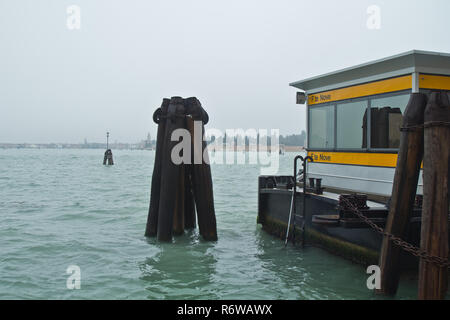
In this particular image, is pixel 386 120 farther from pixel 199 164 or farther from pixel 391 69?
pixel 199 164

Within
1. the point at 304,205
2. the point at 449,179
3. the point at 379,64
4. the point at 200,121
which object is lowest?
the point at 304,205

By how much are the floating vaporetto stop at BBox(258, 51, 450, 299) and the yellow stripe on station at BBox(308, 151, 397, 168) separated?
0.02 meters

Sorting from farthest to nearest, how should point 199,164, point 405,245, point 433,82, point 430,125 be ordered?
point 199,164 → point 433,82 → point 405,245 → point 430,125

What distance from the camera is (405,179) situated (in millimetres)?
6305

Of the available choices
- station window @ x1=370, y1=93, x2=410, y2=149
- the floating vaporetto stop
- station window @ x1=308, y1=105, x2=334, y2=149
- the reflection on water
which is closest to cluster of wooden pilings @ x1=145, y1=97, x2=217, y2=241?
the reflection on water

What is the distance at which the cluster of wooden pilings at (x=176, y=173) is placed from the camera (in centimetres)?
1024

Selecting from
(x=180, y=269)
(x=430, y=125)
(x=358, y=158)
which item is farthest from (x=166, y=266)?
(x=430, y=125)

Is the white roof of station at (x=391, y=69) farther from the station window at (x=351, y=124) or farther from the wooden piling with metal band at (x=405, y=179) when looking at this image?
the wooden piling with metal band at (x=405, y=179)

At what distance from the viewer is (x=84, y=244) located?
39.1 feet

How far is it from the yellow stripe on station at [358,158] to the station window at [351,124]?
8.3 inches

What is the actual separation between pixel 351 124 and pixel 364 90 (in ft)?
2.83
